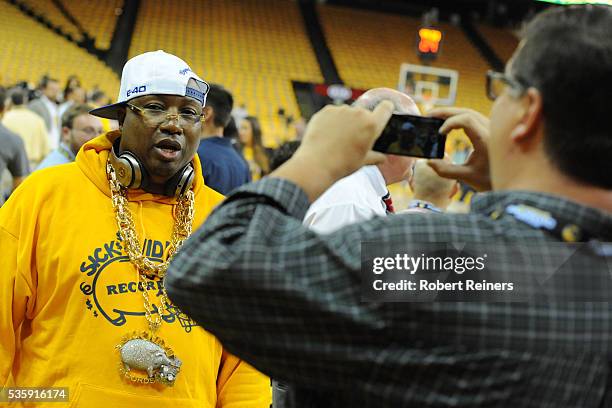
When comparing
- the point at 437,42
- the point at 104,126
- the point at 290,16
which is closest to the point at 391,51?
the point at 290,16

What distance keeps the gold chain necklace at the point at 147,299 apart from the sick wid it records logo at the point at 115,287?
0.06 feet

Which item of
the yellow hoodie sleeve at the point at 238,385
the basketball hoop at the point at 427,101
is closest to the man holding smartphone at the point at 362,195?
the yellow hoodie sleeve at the point at 238,385

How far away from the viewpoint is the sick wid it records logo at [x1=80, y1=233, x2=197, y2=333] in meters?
2.41

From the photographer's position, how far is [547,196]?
115cm

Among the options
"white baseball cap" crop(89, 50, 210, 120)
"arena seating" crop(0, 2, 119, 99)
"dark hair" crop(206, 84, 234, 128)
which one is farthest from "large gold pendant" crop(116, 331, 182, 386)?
"arena seating" crop(0, 2, 119, 99)

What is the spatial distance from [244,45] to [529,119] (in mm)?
21823

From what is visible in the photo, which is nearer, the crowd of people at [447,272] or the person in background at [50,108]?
the crowd of people at [447,272]

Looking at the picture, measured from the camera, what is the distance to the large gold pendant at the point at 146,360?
93.2 inches

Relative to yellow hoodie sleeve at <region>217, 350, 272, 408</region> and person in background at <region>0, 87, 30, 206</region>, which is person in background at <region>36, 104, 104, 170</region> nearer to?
person in background at <region>0, 87, 30, 206</region>

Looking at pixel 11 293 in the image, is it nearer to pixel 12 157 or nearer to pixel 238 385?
pixel 238 385

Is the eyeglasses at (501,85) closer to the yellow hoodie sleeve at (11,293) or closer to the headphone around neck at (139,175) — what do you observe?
the headphone around neck at (139,175)

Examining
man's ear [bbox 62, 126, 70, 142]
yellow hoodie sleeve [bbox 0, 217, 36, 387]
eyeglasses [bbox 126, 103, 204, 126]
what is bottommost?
yellow hoodie sleeve [bbox 0, 217, 36, 387]

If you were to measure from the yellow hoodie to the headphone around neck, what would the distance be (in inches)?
4.1

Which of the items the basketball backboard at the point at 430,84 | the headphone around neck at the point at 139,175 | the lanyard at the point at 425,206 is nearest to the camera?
the headphone around neck at the point at 139,175
